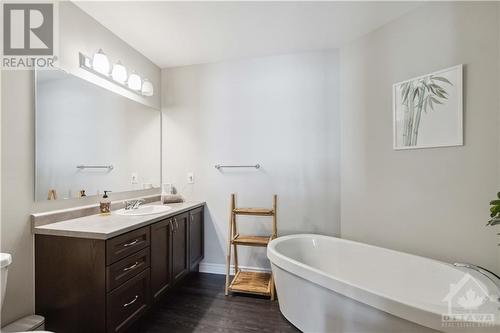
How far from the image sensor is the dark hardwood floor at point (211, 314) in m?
1.80

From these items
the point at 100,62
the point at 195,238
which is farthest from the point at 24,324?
the point at 100,62

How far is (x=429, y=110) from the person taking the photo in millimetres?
1798

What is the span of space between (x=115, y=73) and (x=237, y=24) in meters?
1.20

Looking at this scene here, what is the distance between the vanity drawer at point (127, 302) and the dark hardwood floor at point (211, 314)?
0.25 metres

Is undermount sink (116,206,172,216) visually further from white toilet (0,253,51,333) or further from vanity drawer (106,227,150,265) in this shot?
white toilet (0,253,51,333)

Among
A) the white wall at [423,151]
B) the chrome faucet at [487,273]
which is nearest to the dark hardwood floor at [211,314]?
the white wall at [423,151]

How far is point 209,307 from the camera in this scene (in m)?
2.07

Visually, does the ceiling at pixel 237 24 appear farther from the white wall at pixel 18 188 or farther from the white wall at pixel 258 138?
the white wall at pixel 18 188

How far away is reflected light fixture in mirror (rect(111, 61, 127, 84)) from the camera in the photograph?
2.14 m

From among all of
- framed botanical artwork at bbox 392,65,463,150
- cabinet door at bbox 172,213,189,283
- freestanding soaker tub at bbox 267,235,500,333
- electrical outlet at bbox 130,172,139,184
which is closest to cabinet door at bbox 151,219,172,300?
cabinet door at bbox 172,213,189,283

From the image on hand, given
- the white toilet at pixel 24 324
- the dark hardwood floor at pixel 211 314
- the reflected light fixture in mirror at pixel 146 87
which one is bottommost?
the dark hardwood floor at pixel 211 314

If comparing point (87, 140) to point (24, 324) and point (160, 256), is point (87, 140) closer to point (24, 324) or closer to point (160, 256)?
point (160, 256)

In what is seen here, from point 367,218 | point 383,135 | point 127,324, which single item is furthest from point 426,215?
point 127,324

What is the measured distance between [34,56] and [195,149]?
1.57m
